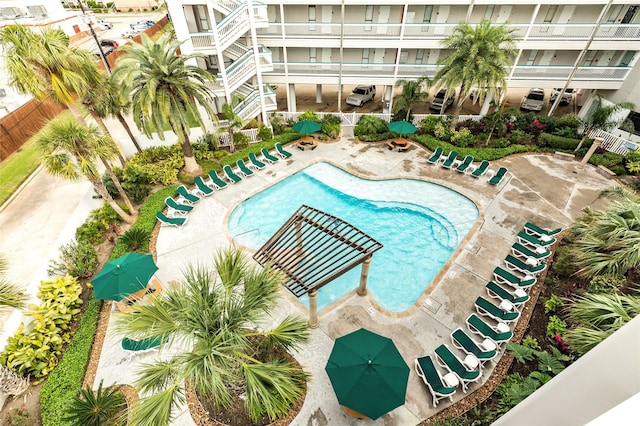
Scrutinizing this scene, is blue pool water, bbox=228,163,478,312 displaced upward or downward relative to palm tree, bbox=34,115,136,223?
downward

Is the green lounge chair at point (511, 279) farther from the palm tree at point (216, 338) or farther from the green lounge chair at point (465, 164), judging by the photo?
the palm tree at point (216, 338)

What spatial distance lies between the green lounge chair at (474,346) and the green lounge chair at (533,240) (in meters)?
6.05

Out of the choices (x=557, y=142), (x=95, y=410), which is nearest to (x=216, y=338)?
(x=95, y=410)

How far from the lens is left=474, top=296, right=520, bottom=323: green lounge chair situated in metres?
10.1

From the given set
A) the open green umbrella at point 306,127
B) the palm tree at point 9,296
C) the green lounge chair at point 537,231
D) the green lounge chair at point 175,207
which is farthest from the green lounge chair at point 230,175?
the green lounge chair at point 537,231

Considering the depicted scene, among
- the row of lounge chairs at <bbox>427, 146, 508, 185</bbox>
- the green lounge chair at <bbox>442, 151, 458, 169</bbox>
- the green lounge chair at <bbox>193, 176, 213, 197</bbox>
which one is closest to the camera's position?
the green lounge chair at <bbox>193, 176, 213, 197</bbox>

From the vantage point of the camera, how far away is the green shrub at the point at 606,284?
881 centimetres

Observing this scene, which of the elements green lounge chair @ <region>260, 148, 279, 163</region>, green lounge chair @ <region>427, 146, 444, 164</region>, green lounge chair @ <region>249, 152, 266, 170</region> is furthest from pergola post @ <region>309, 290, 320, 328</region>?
green lounge chair @ <region>427, 146, 444, 164</region>

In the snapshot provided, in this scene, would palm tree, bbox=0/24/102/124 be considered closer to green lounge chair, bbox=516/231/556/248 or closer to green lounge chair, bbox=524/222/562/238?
green lounge chair, bbox=516/231/556/248

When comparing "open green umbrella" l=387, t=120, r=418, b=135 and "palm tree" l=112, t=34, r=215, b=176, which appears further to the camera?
"open green umbrella" l=387, t=120, r=418, b=135

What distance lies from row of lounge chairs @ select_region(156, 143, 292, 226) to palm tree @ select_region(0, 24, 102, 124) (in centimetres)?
541

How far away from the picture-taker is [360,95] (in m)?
27.1

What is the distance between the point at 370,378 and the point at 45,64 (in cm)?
1600

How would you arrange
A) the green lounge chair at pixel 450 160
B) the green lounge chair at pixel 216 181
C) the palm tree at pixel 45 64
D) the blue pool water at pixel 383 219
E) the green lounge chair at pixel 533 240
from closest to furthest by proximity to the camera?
the palm tree at pixel 45 64
the blue pool water at pixel 383 219
the green lounge chair at pixel 533 240
the green lounge chair at pixel 216 181
the green lounge chair at pixel 450 160
